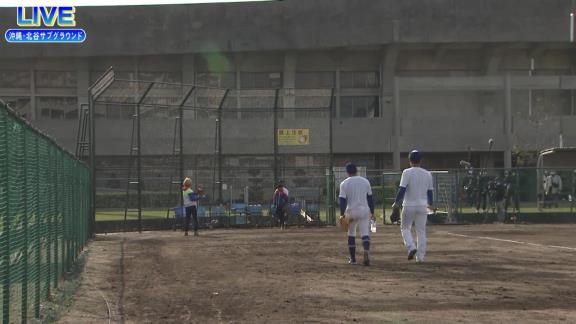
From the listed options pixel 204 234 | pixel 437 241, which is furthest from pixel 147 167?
pixel 437 241

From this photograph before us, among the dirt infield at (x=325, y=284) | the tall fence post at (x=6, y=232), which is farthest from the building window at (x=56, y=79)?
the tall fence post at (x=6, y=232)

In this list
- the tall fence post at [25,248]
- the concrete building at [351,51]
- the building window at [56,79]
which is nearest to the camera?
the tall fence post at [25,248]

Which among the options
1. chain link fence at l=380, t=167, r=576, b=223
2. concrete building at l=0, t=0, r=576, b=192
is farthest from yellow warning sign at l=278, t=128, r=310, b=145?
concrete building at l=0, t=0, r=576, b=192

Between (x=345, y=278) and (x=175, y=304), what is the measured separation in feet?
10.4

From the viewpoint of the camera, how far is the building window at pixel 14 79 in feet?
172

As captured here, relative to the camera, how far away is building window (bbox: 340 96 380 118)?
5469 centimetres

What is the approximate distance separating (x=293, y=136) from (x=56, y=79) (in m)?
32.2

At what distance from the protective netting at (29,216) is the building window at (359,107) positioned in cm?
4418

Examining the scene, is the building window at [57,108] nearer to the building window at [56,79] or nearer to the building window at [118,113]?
the building window at [56,79]

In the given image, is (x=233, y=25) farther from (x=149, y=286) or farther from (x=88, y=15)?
(x=149, y=286)

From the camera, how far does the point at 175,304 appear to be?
355 inches

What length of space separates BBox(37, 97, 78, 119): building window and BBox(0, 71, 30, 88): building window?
66.0 inches

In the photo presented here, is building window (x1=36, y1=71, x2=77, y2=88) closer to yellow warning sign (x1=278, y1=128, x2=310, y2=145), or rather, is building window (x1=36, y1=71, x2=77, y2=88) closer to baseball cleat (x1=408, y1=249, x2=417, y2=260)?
yellow warning sign (x1=278, y1=128, x2=310, y2=145)
